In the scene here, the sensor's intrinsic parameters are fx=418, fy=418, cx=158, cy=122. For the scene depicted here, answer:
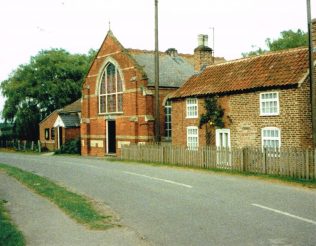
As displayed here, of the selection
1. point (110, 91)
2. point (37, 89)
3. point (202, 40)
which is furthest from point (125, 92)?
point (37, 89)

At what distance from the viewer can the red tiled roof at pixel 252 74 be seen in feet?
71.9

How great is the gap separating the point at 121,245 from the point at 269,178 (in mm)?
10707

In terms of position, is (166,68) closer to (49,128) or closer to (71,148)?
(71,148)

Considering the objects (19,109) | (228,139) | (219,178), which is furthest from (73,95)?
(219,178)

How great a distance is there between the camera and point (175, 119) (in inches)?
1173

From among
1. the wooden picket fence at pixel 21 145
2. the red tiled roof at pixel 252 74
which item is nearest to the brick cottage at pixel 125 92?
the red tiled roof at pixel 252 74

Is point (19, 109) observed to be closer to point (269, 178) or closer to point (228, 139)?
point (228, 139)

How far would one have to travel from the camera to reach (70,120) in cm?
4834

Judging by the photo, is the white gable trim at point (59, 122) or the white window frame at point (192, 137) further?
the white gable trim at point (59, 122)

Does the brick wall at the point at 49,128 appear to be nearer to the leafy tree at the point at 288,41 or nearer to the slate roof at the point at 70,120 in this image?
the slate roof at the point at 70,120

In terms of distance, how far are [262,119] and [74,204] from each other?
1349 cm

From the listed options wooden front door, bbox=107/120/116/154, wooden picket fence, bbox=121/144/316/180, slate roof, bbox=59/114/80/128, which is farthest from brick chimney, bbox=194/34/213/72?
slate roof, bbox=59/114/80/128

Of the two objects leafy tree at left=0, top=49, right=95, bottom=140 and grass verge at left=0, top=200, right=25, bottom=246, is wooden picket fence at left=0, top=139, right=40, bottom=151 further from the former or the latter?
grass verge at left=0, top=200, right=25, bottom=246

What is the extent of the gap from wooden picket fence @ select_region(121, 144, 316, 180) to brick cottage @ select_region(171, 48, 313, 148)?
8.84 ft
